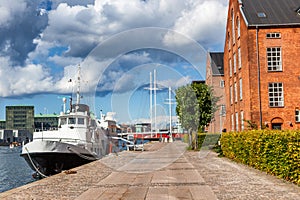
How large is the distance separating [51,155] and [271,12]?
26.8 metres

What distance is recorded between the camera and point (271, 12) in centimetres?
3878

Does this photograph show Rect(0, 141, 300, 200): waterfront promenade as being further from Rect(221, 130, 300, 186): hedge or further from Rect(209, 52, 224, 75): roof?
Rect(209, 52, 224, 75): roof

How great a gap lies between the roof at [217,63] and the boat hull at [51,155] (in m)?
48.0

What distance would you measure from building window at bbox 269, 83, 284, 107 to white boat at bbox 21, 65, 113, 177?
1665 cm

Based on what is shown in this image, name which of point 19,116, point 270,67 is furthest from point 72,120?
point 19,116

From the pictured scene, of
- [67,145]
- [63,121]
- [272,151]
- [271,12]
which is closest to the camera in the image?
[272,151]

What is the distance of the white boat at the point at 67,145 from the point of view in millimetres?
25109

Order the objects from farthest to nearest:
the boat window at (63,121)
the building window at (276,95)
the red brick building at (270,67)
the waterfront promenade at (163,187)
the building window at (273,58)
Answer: the building window at (273,58)
the building window at (276,95)
the red brick building at (270,67)
the boat window at (63,121)
the waterfront promenade at (163,187)

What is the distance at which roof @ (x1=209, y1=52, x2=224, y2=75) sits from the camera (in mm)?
71300

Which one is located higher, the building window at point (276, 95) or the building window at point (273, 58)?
the building window at point (273, 58)

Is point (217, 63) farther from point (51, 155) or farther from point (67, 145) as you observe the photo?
point (51, 155)

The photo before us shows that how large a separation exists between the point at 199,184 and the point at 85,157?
52.8ft

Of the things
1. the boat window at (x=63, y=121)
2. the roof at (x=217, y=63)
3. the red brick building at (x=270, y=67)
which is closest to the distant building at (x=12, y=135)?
the roof at (x=217, y=63)

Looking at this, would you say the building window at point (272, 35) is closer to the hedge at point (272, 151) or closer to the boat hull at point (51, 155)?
the hedge at point (272, 151)
